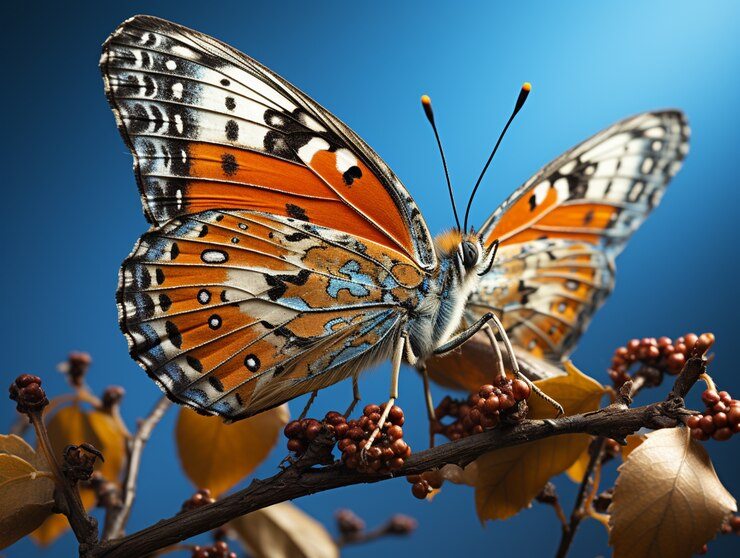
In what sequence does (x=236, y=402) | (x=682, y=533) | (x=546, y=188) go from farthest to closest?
(x=546, y=188) → (x=236, y=402) → (x=682, y=533)

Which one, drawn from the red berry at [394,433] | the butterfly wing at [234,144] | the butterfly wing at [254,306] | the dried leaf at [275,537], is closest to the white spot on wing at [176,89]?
the butterfly wing at [234,144]

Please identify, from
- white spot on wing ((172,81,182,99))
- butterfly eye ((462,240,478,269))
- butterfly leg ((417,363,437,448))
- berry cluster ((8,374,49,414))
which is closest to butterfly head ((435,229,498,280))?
butterfly eye ((462,240,478,269))

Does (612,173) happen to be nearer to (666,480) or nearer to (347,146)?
(347,146)

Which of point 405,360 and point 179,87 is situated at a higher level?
point 179,87

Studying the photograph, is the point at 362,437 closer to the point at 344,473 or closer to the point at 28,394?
the point at 344,473

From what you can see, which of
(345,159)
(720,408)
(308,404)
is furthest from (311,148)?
(720,408)

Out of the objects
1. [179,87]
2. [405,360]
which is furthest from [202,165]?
[405,360]
